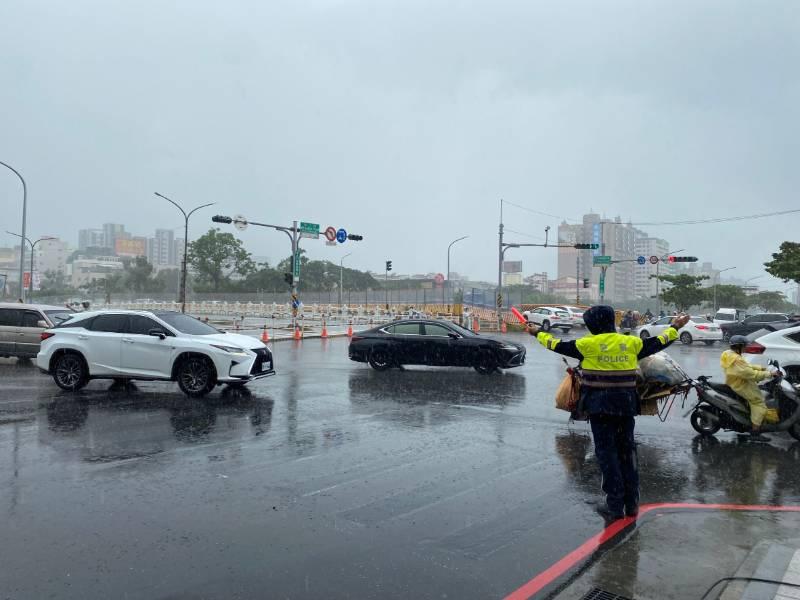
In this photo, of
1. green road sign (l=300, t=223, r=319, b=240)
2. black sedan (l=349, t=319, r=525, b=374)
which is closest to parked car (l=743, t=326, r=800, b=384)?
black sedan (l=349, t=319, r=525, b=374)

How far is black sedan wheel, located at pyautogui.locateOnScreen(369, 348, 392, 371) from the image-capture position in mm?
17128

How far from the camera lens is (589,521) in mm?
5543

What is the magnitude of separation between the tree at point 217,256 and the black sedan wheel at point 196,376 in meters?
86.1

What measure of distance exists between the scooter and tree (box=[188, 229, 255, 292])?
91309 millimetres

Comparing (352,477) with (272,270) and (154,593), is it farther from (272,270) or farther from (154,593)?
(272,270)

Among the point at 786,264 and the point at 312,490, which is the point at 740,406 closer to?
the point at 312,490

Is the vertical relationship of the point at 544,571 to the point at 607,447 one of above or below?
below

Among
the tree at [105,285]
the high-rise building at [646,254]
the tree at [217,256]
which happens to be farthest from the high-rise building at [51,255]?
the high-rise building at [646,254]

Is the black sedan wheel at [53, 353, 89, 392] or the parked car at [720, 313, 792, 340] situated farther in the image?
the parked car at [720, 313, 792, 340]

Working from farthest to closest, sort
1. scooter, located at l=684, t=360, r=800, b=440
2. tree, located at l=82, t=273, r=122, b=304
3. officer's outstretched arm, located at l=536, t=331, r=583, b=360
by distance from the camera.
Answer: tree, located at l=82, t=273, r=122, b=304
scooter, located at l=684, t=360, r=800, b=440
officer's outstretched arm, located at l=536, t=331, r=583, b=360

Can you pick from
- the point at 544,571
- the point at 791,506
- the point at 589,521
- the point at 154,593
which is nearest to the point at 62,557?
the point at 154,593

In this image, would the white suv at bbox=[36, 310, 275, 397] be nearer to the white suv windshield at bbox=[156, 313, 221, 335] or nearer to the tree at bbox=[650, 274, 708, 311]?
the white suv windshield at bbox=[156, 313, 221, 335]

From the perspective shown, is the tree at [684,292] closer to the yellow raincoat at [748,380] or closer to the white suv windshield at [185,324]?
the white suv windshield at [185,324]

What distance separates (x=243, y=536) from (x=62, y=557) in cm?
125
